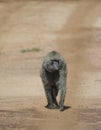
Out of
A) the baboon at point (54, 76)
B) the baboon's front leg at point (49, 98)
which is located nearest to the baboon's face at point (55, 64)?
the baboon at point (54, 76)

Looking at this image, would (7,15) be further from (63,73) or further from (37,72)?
(63,73)

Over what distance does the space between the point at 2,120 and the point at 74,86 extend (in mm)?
3036

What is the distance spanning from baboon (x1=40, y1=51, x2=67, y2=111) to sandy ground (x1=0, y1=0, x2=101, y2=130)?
206mm

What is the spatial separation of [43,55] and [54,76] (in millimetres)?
6440

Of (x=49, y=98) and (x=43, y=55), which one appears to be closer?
(x=49, y=98)

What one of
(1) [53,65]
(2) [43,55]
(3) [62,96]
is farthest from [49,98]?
(2) [43,55]

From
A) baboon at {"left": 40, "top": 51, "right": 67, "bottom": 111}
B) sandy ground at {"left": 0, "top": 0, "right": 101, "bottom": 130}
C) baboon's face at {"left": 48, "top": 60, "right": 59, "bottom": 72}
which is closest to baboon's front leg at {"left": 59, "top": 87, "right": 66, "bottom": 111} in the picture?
baboon at {"left": 40, "top": 51, "right": 67, "bottom": 111}

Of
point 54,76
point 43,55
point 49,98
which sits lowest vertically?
point 43,55

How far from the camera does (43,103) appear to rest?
1168 centimetres

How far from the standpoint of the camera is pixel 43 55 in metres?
17.3

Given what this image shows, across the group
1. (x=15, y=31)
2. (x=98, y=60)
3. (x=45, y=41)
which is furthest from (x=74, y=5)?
(x=98, y=60)

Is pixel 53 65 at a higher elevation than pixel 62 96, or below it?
higher

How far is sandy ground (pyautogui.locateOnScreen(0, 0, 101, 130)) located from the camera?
10.6 metres

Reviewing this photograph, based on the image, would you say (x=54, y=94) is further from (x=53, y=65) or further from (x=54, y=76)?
(x=53, y=65)
